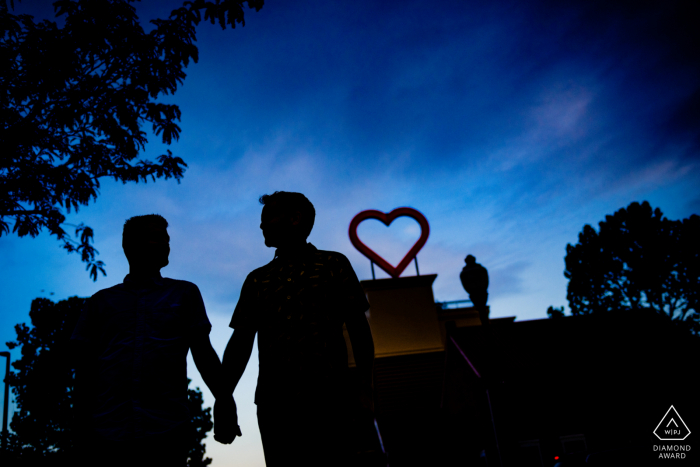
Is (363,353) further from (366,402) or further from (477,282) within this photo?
(477,282)

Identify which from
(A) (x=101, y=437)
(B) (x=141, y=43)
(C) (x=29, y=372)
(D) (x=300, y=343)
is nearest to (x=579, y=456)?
(D) (x=300, y=343)

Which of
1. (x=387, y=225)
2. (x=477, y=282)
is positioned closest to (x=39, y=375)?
(x=387, y=225)

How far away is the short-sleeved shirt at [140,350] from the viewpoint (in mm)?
2426

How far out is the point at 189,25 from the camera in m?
7.01

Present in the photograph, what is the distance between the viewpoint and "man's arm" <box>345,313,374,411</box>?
2400mm

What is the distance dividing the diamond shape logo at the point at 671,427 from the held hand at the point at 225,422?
10320 millimetres

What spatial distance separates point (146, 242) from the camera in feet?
9.53

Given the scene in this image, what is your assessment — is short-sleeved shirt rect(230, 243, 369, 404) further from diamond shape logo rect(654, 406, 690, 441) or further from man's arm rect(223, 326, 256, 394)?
diamond shape logo rect(654, 406, 690, 441)

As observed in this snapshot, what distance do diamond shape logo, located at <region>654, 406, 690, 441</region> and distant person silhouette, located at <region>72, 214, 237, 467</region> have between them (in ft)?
34.7

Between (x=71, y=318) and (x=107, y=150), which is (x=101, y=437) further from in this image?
(x=71, y=318)

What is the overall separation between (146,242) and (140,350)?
2.38 ft

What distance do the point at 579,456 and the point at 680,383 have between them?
9124 millimetres

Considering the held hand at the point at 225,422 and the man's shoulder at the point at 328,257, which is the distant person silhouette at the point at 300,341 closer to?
the man's shoulder at the point at 328,257

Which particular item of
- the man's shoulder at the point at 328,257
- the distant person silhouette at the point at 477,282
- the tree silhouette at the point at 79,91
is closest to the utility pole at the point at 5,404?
the tree silhouette at the point at 79,91
